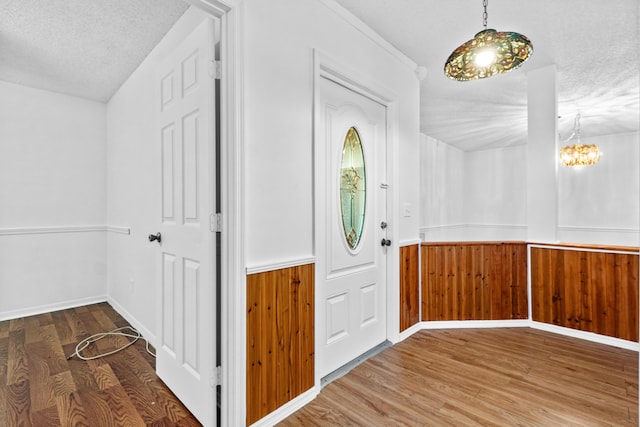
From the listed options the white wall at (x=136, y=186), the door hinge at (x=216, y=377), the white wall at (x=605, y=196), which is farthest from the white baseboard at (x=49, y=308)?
the white wall at (x=605, y=196)

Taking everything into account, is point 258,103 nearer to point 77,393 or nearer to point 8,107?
point 77,393

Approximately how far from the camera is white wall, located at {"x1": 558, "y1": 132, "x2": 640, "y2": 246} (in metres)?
5.55

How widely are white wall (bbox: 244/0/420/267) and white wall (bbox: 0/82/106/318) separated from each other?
3.28 metres

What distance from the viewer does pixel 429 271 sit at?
10.4 ft

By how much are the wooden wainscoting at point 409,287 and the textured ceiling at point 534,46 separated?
6.04ft

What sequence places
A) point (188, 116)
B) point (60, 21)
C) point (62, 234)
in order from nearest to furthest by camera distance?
1. point (188, 116)
2. point (60, 21)
3. point (62, 234)

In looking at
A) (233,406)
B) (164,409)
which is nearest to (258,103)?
(233,406)

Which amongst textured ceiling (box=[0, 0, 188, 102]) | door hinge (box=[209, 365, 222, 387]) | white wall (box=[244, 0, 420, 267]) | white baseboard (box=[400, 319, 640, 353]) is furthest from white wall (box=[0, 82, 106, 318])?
white baseboard (box=[400, 319, 640, 353])

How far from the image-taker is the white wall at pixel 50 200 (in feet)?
11.0

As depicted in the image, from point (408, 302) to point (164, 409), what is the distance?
208cm

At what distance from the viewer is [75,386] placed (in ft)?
6.86

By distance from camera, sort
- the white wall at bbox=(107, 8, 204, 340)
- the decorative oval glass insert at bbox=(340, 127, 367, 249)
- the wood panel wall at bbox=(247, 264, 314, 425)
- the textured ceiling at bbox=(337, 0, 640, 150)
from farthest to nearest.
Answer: the white wall at bbox=(107, 8, 204, 340) < the decorative oval glass insert at bbox=(340, 127, 367, 249) < the textured ceiling at bbox=(337, 0, 640, 150) < the wood panel wall at bbox=(247, 264, 314, 425)

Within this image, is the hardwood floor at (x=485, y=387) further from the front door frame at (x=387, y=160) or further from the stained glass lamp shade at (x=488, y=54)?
the stained glass lamp shade at (x=488, y=54)

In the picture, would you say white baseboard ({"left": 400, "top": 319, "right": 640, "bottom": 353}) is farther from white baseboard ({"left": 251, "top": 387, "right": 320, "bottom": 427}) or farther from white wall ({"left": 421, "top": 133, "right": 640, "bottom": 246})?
white wall ({"left": 421, "top": 133, "right": 640, "bottom": 246})
